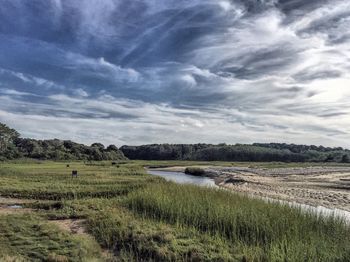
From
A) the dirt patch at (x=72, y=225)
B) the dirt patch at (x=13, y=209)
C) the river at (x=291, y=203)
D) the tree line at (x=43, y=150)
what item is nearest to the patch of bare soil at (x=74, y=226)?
the dirt patch at (x=72, y=225)

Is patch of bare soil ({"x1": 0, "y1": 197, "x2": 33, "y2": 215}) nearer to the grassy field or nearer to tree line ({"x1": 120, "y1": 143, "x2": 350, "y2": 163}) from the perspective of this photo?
the grassy field

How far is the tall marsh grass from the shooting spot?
1081 cm

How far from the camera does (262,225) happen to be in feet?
44.6

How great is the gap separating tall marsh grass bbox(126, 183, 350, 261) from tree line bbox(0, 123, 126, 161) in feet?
223

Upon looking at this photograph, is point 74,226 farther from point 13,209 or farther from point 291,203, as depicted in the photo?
point 291,203

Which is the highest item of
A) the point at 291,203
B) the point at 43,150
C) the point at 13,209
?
the point at 43,150

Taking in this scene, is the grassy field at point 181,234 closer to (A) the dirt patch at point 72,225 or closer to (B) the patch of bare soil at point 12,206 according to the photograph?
(A) the dirt patch at point 72,225

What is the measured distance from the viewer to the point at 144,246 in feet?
42.1

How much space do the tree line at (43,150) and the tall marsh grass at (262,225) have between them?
→ 6790 centimetres

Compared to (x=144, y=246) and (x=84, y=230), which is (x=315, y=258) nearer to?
(x=144, y=246)

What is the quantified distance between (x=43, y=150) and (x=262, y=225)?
92670 millimetres

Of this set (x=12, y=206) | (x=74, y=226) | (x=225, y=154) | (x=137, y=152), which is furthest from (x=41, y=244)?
(x=137, y=152)

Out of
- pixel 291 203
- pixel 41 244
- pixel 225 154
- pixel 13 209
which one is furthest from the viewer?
pixel 225 154

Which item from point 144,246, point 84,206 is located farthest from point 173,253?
point 84,206
